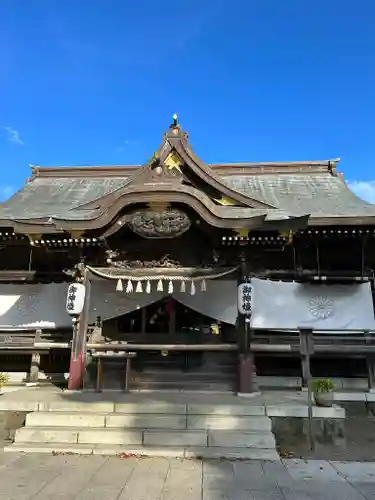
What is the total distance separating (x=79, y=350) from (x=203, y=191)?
598 centimetres

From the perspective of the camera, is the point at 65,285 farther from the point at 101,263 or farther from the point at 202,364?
the point at 202,364

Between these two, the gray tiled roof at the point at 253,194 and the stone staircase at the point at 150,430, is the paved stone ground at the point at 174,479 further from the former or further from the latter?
the gray tiled roof at the point at 253,194

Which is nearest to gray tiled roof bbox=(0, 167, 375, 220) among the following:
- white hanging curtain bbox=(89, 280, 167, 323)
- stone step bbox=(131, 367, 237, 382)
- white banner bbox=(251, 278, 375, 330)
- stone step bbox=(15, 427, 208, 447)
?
white banner bbox=(251, 278, 375, 330)

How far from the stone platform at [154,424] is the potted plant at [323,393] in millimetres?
239

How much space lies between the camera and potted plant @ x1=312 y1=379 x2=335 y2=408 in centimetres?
822

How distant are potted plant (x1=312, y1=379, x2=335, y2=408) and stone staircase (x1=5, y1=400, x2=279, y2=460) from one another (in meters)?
1.34

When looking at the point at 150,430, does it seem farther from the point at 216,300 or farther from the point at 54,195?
the point at 54,195

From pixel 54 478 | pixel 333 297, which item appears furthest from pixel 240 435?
pixel 333 297

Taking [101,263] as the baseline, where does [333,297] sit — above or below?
below

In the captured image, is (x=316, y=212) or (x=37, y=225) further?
(x=316, y=212)

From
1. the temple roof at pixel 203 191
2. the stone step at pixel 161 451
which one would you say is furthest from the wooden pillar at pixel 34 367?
the stone step at pixel 161 451

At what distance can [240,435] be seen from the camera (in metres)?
7.19

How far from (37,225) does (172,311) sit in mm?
4992

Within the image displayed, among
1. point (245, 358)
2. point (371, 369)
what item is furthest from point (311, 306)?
point (245, 358)
